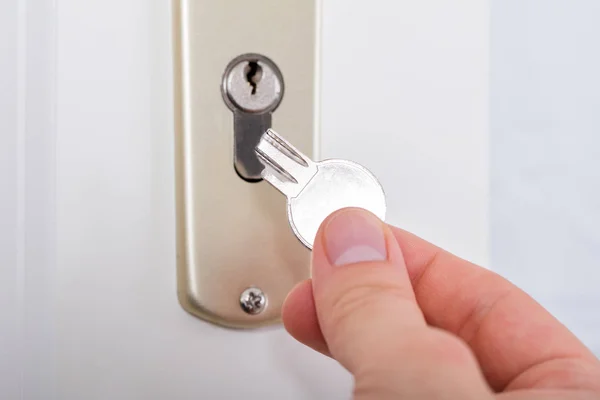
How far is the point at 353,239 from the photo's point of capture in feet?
0.69

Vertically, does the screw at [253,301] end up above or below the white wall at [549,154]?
below

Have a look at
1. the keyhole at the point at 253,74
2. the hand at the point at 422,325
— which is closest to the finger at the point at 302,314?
the hand at the point at 422,325

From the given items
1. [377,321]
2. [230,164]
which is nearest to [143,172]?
[230,164]

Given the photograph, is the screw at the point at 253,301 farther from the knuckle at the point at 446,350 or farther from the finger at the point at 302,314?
the knuckle at the point at 446,350

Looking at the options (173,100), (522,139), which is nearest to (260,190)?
(173,100)

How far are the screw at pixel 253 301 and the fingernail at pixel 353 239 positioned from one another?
0.09m

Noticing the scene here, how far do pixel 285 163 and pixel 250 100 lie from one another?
0.06 m

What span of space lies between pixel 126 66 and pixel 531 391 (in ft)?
0.78

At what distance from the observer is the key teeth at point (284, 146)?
0.25 meters

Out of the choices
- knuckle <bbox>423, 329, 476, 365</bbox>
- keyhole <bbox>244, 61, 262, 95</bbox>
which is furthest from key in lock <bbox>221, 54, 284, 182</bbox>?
knuckle <bbox>423, 329, 476, 365</bbox>

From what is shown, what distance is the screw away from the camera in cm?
29

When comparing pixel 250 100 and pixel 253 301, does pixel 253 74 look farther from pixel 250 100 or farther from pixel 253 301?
pixel 253 301

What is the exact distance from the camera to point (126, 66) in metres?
0.28

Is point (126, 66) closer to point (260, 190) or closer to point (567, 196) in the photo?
point (260, 190)
